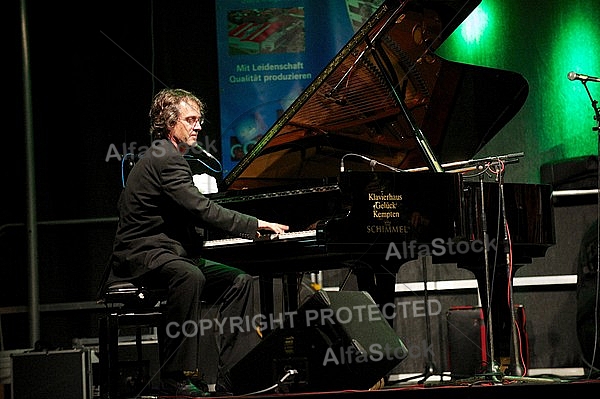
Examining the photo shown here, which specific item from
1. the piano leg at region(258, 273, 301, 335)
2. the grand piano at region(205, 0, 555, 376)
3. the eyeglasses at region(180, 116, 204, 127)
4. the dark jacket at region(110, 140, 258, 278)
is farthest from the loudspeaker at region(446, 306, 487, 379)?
the eyeglasses at region(180, 116, 204, 127)

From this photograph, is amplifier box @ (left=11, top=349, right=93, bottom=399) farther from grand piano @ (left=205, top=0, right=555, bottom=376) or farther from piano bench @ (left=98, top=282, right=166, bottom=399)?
grand piano @ (left=205, top=0, right=555, bottom=376)

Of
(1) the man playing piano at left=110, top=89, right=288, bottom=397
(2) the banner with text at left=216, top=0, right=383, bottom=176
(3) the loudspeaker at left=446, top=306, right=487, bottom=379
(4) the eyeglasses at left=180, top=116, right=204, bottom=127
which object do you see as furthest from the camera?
(2) the banner with text at left=216, top=0, right=383, bottom=176

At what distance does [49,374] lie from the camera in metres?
4.75

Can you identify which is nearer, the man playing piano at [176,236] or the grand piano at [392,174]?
the man playing piano at [176,236]

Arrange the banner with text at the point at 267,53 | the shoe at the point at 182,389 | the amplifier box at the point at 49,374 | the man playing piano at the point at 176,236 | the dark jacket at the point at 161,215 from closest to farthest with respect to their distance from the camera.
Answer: the shoe at the point at 182,389
the man playing piano at the point at 176,236
the dark jacket at the point at 161,215
the amplifier box at the point at 49,374
the banner with text at the point at 267,53

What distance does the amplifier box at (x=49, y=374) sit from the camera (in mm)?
4730

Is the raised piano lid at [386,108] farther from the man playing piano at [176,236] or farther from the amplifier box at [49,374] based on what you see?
the amplifier box at [49,374]

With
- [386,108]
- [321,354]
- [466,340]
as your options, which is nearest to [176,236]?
[321,354]

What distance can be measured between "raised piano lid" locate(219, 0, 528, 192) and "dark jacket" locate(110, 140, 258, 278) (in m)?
0.45

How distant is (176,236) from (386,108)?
Result: 1351 mm

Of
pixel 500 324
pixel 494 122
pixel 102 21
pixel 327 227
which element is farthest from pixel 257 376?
pixel 102 21

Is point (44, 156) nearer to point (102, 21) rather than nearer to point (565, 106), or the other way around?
point (102, 21)

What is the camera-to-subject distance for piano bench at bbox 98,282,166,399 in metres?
3.74

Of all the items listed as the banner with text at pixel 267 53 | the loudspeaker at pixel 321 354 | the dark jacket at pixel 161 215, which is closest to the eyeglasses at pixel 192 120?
the dark jacket at pixel 161 215
